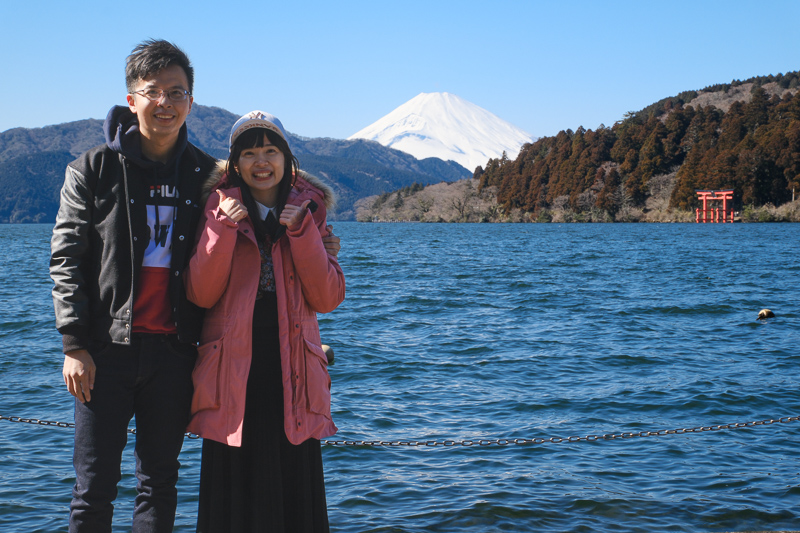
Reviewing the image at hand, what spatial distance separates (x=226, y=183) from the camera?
9.55ft

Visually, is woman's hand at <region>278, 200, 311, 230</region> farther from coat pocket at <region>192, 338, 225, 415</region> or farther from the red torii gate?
the red torii gate

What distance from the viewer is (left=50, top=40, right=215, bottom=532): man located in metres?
2.60

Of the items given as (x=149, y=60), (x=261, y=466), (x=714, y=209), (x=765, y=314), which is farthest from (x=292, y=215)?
(x=714, y=209)

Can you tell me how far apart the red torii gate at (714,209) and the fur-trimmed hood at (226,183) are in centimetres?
7471

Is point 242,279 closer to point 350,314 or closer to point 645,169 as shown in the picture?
point 350,314

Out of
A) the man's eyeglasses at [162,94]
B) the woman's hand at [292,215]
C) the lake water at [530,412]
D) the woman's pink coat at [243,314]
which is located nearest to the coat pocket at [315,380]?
the woman's pink coat at [243,314]

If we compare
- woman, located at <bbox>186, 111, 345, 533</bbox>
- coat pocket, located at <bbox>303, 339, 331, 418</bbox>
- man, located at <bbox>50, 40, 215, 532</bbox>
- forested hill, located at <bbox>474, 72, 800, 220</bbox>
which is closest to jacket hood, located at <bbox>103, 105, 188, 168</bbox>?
man, located at <bbox>50, 40, 215, 532</bbox>

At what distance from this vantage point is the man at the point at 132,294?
8.54 feet

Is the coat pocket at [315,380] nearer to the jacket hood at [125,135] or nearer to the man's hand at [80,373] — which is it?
the man's hand at [80,373]

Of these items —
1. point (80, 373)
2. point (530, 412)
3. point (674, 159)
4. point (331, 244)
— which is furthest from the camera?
point (674, 159)

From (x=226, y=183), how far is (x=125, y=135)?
0.43 metres

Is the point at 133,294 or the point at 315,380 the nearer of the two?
the point at 133,294

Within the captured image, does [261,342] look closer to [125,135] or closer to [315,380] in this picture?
[315,380]

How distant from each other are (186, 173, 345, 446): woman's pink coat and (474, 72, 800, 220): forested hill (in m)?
74.8
